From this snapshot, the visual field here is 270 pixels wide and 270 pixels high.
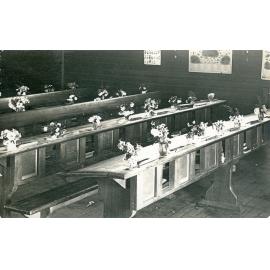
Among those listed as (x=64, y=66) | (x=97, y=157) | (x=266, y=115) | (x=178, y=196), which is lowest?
(x=178, y=196)

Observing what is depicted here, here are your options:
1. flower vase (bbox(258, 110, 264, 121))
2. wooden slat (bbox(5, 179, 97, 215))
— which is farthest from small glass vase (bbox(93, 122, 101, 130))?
flower vase (bbox(258, 110, 264, 121))

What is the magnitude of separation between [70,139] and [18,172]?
3.34 feet

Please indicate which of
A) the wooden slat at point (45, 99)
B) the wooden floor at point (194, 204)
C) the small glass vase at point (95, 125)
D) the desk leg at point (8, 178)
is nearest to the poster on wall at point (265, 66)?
the wooden floor at point (194, 204)

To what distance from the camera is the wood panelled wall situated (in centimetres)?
1038

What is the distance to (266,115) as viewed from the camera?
8648 mm

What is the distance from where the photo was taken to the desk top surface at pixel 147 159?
16.2 feet

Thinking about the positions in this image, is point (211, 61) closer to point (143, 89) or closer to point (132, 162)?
point (143, 89)

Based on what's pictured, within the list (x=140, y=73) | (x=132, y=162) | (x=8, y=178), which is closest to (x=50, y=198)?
(x=8, y=178)

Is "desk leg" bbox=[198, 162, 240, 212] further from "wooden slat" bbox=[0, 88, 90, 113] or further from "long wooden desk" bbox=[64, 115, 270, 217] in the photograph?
"wooden slat" bbox=[0, 88, 90, 113]

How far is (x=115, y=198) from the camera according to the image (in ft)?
16.7

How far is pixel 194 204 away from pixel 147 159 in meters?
1.84

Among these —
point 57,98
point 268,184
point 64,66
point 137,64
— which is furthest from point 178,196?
point 64,66

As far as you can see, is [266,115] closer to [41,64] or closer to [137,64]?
[137,64]

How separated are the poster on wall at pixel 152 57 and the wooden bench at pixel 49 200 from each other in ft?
20.0
